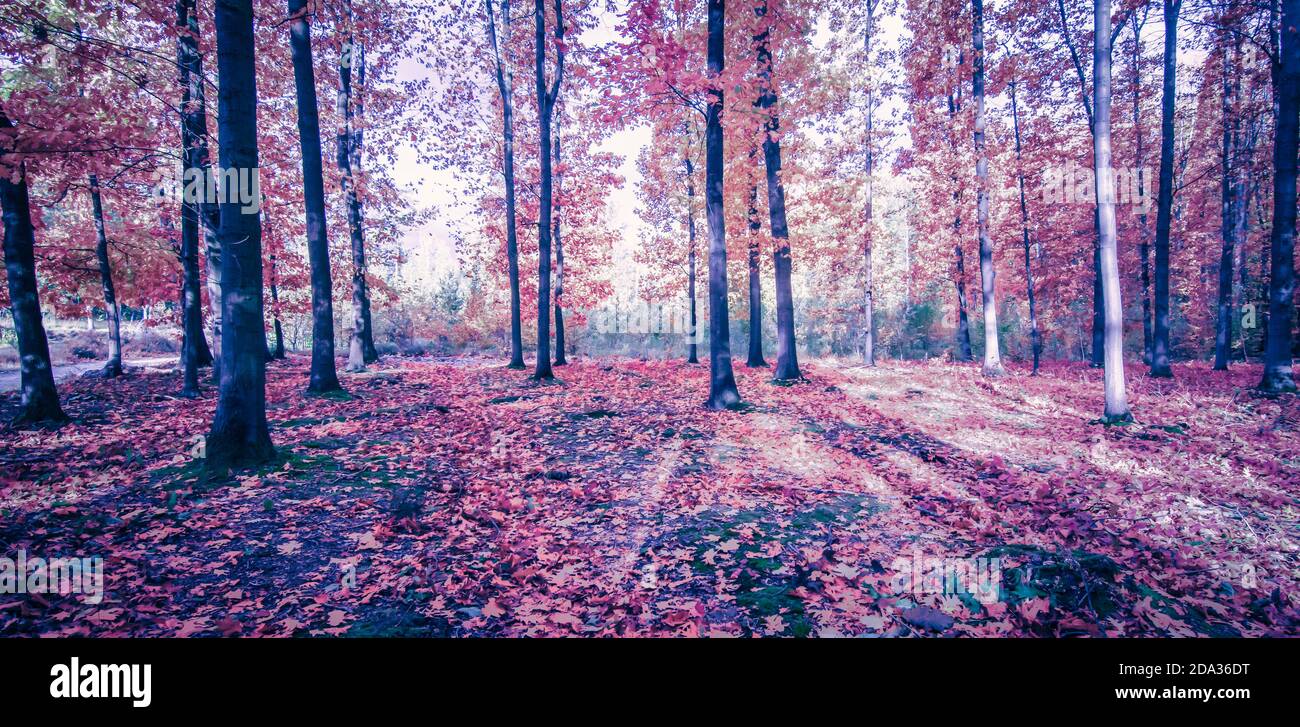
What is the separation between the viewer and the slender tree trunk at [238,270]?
6.23 m

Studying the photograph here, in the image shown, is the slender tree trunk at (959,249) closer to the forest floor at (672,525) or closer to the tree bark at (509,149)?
the forest floor at (672,525)

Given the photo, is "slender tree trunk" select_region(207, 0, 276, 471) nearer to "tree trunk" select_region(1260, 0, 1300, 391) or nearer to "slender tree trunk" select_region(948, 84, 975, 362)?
"slender tree trunk" select_region(948, 84, 975, 362)

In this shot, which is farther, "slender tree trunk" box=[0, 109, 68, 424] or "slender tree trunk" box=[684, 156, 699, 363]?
"slender tree trunk" box=[684, 156, 699, 363]

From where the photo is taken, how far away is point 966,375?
16594 mm

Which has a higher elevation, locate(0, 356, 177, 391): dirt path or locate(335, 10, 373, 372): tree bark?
locate(335, 10, 373, 372): tree bark

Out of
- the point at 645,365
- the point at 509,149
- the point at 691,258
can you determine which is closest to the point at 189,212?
the point at 509,149

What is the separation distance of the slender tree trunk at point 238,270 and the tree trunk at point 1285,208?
2032 cm

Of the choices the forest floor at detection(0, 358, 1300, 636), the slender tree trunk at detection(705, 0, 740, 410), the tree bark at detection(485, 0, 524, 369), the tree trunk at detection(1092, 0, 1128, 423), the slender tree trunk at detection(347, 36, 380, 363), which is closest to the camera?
the forest floor at detection(0, 358, 1300, 636)

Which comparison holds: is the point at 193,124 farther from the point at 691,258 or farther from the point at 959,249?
the point at 959,249

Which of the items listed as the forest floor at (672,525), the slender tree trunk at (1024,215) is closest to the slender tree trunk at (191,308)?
the forest floor at (672,525)

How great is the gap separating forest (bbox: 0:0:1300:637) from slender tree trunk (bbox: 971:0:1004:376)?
14 centimetres

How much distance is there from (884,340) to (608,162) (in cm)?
2917

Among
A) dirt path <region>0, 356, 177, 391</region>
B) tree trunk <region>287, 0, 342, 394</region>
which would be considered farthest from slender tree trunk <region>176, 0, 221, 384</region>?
dirt path <region>0, 356, 177, 391</region>

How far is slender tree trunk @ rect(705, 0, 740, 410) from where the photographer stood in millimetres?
10156
